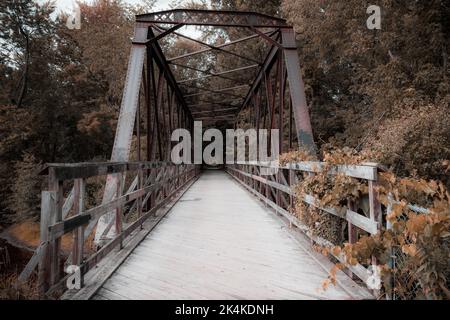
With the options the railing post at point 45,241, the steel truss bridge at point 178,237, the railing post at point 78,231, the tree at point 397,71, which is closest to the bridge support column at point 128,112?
the steel truss bridge at point 178,237

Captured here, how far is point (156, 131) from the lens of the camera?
800cm

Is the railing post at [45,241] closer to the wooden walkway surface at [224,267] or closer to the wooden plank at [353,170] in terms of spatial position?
the wooden walkway surface at [224,267]

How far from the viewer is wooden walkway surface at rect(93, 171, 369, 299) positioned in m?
2.55

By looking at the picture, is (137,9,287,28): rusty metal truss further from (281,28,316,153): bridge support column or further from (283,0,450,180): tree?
(283,0,450,180): tree

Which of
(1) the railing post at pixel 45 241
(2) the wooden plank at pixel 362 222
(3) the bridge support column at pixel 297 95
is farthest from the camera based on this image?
(3) the bridge support column at pixel 297 95

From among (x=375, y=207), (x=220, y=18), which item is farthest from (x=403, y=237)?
(x=220, y=18)

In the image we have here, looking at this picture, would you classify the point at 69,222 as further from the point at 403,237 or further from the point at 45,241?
the point at 403,237

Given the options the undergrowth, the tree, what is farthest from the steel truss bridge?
the tree

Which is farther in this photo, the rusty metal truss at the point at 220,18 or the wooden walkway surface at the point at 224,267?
the rusty metal truss at the point at 220,18

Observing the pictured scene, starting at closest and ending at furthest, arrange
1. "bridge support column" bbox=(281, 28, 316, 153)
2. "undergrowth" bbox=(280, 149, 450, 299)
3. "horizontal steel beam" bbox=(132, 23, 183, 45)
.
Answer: "undergrowth" bbox=(280, 149, 450, 299) < "bridge support column" bbox=(281, 28, 316, 153) < "horizontal steel beam" bbox=(132, 23, 183, 45)

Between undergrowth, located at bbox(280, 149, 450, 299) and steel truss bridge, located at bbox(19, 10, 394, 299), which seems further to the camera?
steel truss bridge, located at bbox(19, 10, 394, 299)

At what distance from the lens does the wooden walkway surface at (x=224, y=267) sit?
2.55 meters
